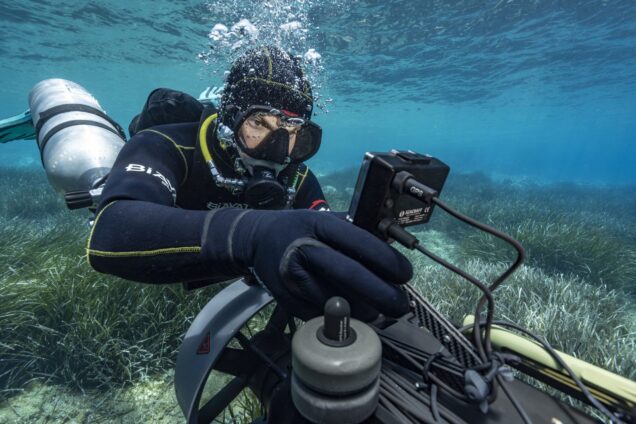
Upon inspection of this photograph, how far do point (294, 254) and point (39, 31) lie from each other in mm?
27032

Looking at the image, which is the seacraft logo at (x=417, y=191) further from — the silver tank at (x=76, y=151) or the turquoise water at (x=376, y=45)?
the turquoise water at (x=376, y=45)

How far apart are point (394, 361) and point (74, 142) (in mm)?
3233

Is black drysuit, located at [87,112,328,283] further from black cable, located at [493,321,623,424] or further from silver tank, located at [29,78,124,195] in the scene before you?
black cable, located at [493,321,623,424]

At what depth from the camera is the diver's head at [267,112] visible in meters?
Result: 2.58

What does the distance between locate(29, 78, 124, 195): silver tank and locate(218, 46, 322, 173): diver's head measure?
45.6 inches

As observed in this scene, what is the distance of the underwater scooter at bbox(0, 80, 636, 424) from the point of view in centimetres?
79

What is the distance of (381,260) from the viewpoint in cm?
104

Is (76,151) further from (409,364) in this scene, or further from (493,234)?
(493,234)

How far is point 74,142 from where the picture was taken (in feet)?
9.23

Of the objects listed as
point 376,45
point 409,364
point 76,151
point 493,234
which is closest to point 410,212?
point 493,234

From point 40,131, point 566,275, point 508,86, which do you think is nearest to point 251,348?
point 40,131

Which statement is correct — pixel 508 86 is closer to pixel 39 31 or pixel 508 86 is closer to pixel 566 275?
pixel 566 275

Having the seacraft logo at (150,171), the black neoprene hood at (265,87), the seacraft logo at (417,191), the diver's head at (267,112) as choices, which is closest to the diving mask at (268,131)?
the diver's head at (267,112)

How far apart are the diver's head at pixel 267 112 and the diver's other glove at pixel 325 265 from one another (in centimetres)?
151
